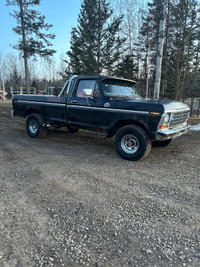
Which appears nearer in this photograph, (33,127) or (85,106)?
(85,106)

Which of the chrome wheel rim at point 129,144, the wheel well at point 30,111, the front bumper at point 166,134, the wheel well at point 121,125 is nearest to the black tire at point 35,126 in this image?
the wheel well at point 30,111

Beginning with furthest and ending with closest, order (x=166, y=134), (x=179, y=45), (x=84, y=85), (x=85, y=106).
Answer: (x=179, y=45), (x=84, y=85), (x=85, y=106), (x=166, y=134)

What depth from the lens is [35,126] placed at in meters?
6.68

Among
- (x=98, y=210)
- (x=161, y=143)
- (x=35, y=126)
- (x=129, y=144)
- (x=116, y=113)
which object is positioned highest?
(x=116, y=113)

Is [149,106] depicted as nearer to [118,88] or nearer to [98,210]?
[118,88]

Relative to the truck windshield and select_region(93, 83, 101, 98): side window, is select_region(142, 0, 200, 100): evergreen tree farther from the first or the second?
select_region(93, 83, 101, 98): side window

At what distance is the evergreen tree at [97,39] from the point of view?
16.2 meters

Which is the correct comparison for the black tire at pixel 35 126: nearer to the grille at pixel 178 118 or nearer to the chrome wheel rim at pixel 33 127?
the chrome wheel rim at pixel 33 127

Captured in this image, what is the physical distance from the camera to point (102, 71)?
16688 millimetres

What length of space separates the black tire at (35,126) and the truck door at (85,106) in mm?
1293

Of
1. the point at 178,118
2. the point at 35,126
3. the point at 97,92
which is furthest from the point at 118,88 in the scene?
the point at 35,126

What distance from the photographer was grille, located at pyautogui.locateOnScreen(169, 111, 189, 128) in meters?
4.41

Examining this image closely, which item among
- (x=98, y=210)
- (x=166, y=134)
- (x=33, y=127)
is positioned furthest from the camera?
(x=33, y=127)

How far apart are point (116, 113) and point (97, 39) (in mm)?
14753
